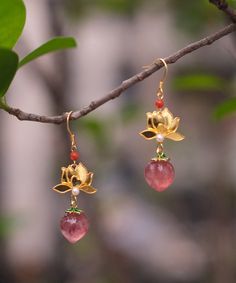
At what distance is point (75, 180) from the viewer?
2.78 feet

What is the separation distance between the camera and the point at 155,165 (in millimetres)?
828

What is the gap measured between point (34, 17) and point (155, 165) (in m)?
3.99

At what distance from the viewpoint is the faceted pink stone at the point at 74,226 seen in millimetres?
828

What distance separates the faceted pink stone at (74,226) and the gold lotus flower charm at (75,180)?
32mm

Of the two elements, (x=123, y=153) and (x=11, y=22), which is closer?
(x=11, y=22)

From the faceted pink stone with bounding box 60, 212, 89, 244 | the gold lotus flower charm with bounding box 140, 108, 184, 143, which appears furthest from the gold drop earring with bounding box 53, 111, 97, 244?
the gold lotus flower charm with bounding box 140, 108, 184, 143

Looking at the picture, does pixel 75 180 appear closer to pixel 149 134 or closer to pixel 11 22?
pixel 149 134

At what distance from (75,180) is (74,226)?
0.06 meters

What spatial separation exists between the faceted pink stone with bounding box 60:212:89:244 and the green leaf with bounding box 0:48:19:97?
193 mm

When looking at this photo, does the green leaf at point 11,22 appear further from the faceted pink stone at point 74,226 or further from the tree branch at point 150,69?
the faceted pink stone at point 74,226

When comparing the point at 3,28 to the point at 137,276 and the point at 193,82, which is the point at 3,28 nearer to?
the point at 193,82

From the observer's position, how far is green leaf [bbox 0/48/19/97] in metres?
0.73

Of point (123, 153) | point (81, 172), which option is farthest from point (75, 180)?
point (123, 153)

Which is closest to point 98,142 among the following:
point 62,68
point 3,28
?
point 62,68
